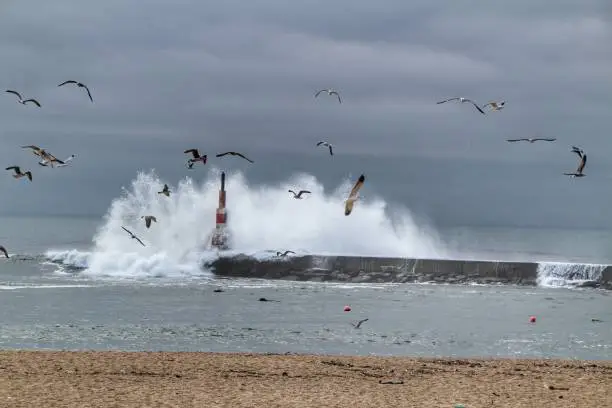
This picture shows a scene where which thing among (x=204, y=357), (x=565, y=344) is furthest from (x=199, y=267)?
(x=204, y=357)

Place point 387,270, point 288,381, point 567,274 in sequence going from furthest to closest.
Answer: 1. point 387,270
2. point 567,274
3. point 288,381

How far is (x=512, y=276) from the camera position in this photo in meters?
40.6

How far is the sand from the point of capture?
12.0 meters

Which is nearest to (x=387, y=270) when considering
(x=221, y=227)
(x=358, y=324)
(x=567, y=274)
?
(x=567, y=274)

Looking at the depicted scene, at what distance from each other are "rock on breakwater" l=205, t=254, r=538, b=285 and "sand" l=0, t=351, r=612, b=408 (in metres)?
23.4

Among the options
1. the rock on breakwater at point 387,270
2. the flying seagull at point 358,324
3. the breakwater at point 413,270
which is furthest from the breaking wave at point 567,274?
the flying seagull at point 358,324

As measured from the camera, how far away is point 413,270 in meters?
41.6

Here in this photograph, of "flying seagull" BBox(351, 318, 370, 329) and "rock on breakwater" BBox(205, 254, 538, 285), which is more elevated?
"rock on breakwater" BBox(205, 254, 538, 285)

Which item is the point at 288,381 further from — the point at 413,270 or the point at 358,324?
the point at 413,270

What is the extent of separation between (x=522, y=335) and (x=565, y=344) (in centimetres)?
169

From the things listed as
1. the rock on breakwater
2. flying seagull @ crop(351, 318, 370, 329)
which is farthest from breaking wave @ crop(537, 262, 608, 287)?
flying seagull @ crop(351, 318, 370, 329)

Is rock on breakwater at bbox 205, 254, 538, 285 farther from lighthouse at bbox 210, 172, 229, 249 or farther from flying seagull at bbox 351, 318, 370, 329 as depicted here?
flying seagull at bbox 351, 318, 370, 329

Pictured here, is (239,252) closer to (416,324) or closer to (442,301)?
(442,301)

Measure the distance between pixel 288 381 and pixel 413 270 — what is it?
28149 millimetres
